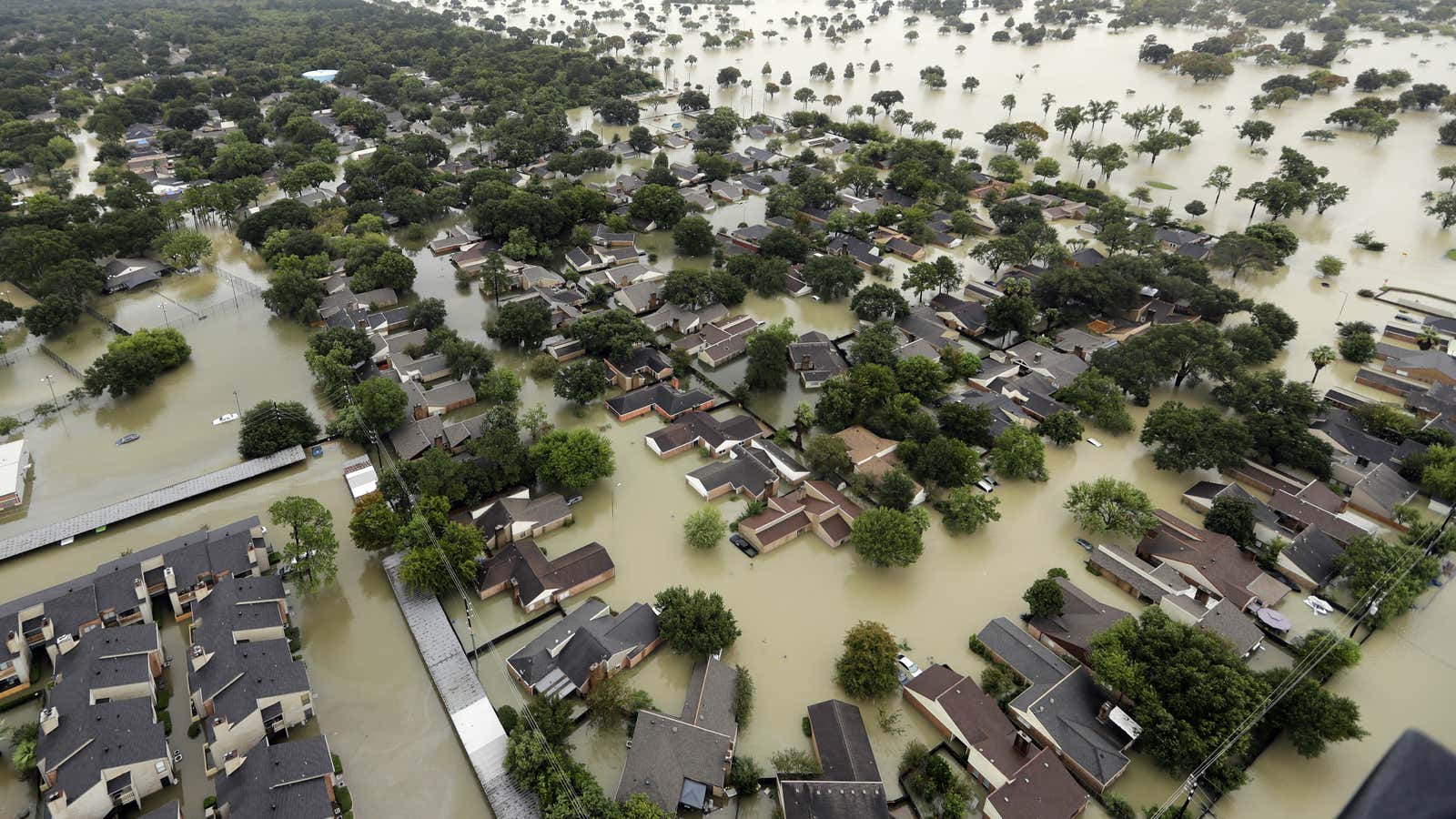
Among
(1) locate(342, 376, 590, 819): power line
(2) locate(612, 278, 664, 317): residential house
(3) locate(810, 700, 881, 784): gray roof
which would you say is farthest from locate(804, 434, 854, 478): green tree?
(2) locate(612, 278, 664, 317): residential house

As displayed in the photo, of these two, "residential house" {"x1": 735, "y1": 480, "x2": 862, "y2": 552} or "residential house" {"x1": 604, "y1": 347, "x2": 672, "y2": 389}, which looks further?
"residential house" {"x1": 604, "y1": 347, "x2": 672, "y2": 389}

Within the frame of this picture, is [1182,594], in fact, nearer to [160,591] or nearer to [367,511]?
[367,511]

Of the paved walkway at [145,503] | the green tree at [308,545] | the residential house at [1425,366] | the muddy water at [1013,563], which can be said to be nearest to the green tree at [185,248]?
the paved walkway at [145,503]

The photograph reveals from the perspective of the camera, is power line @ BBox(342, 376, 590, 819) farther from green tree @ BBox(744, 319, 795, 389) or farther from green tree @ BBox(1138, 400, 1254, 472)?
green tree @ BBox(1138, 400, 1254, 472)

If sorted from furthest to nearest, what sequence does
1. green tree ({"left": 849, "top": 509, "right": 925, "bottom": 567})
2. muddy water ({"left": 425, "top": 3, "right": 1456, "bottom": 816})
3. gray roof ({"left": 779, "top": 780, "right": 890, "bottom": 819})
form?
green tree ({"left": 849, "top": 509, "right": 925, "bottom": 567}), muddy water ({"left": 425, "top": 3, "right": 1456, "bottom": 816}), gray roof ({"left": 779, "top": 780, "right": 890, "bottom": 819})

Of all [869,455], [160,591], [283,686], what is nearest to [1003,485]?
[869,455]

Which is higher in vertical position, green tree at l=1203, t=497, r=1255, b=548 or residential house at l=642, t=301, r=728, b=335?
green tree at l=1203, t=497, r=1255, b=548

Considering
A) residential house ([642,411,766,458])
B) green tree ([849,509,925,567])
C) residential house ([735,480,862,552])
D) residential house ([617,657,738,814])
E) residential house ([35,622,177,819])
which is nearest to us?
residential house ([35,622,177,819])

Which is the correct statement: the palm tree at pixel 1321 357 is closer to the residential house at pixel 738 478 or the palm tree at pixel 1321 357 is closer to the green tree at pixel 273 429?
the residential house at pixel 738 478
